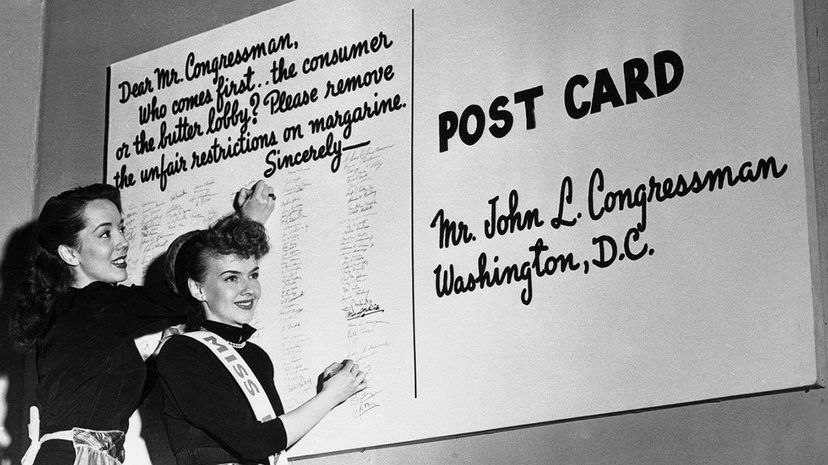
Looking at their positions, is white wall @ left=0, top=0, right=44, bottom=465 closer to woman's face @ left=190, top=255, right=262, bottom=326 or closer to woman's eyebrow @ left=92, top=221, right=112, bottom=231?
woman's eyebrow @ left=92, top=221, right=112, bottom=231

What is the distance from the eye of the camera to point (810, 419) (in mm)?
2869

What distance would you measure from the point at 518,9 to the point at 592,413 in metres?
1.13

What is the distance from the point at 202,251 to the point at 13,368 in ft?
3.53

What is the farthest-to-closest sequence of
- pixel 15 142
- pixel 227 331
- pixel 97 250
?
pixel 15 142 < pixel 97 250 < pixel 227 331

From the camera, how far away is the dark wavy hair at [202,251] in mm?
3596

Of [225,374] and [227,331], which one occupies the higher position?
[227,331]

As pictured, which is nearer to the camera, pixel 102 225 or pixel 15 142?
pixel 102 225

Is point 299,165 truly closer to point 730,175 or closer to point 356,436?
point 356,436

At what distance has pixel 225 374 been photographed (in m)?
3.39

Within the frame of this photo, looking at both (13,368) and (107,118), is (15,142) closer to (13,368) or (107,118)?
(107,118)

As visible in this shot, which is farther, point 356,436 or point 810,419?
point 356,436

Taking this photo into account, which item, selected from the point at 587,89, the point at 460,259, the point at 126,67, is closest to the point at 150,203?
the point at 126,67

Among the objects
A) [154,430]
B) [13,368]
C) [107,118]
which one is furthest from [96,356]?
Result: [107,118]

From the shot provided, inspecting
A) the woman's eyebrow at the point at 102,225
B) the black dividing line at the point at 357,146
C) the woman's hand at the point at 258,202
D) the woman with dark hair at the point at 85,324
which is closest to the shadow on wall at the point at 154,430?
the woman with dark hair at the point at 85,324
